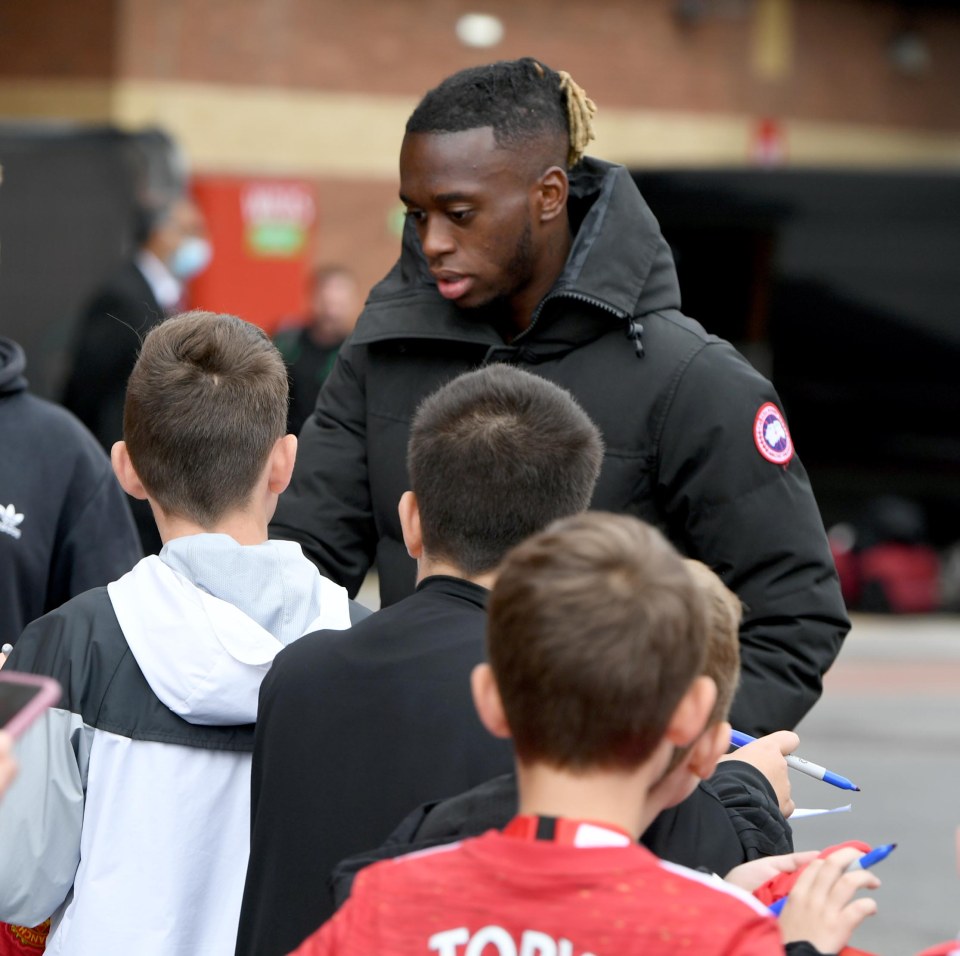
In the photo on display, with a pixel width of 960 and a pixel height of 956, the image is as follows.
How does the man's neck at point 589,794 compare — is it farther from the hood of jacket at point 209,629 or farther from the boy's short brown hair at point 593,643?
the hood of jacket at point 209,629

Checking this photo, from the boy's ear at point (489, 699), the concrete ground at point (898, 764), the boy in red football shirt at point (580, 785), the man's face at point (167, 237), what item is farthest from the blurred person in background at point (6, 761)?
the man's face at point (167, 237)

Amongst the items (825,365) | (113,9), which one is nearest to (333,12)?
(113,9)

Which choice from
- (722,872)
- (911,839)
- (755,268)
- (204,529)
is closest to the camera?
(722,872)

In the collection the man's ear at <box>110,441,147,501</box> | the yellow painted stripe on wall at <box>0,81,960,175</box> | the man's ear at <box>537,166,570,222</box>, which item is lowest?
the man's ear at <box>110,441,147,501</box>

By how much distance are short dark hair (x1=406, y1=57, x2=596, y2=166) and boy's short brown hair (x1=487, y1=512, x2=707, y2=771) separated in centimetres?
144

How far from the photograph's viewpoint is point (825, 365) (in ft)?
41.4

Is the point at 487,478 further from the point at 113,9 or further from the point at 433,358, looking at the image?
the point at 113,9

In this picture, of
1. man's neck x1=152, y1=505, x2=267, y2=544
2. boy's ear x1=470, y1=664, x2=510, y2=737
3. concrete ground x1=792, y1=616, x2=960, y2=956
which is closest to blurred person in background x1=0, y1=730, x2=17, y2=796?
boy's ear x1=470, y1=664, x2=510, y2=737

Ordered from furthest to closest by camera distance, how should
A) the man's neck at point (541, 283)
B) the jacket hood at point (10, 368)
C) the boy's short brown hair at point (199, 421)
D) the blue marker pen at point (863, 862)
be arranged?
the jacket hood at point (10, 368)
the man's neck at point (541, 283)
the boy's short brown hair at point (199, 421)
the blue marker pen at point (863, 862)

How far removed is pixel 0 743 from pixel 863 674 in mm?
9895

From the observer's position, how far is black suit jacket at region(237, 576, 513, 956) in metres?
2.24

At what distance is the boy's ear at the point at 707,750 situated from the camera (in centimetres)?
204

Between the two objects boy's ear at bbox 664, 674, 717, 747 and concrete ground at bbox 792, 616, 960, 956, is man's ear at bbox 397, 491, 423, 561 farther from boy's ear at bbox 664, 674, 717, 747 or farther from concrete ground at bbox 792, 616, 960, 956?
concrete ground at bbox 792, 616, 960, 956

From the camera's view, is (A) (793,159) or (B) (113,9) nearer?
(B) (113,9)
